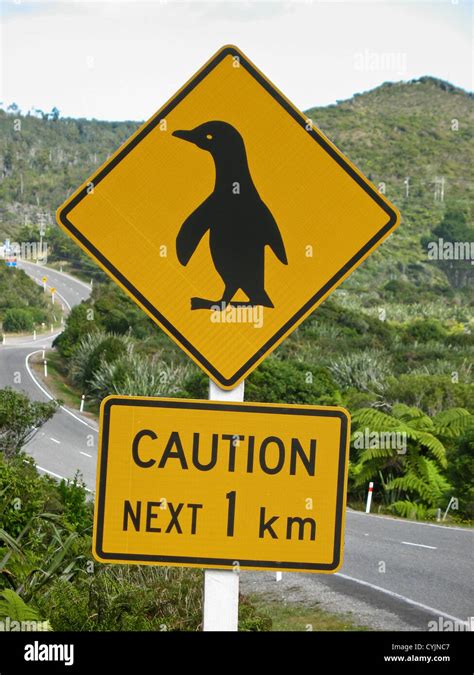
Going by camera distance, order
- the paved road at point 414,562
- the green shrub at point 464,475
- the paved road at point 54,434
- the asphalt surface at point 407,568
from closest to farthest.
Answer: the asphalt surface at point 407,568
the paved road at point 414,562
the green shrub at point 464,475
the paved road at point 54,434

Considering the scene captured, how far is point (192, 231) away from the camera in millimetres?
2432

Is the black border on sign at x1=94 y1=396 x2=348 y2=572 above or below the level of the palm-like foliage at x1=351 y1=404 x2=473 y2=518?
above

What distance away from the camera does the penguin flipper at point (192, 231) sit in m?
2.42

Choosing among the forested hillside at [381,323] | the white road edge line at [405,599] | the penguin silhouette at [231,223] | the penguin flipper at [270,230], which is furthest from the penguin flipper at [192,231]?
the white road edge line at [405,599]

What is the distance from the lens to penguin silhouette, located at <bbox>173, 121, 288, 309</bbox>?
2424 millimetres

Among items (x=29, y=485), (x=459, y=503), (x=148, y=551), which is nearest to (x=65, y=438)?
(x=459, y=503)

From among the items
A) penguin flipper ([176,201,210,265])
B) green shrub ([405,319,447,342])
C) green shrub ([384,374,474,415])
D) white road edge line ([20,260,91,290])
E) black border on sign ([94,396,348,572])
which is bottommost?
green shrub ([384,374,474,415])

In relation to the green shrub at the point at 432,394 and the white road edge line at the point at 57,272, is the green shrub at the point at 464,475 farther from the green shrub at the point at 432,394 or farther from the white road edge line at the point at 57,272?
the white road edge line at the point at 57,272

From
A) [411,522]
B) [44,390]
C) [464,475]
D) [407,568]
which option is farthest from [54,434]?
[407,568]

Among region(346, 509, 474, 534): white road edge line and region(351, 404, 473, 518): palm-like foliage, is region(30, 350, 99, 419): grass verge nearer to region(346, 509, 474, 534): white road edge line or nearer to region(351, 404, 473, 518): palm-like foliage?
region(351, 404, 473, 518): palm-like foliage

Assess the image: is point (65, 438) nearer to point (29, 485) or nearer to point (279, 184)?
point (29, 485)

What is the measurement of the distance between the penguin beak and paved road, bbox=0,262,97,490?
1010 centimetres

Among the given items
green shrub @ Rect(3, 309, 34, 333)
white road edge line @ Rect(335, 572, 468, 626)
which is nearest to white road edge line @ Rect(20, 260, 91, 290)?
green shrub @ Rect(3, 309, 34, 333)

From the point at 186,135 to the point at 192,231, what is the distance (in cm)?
26
